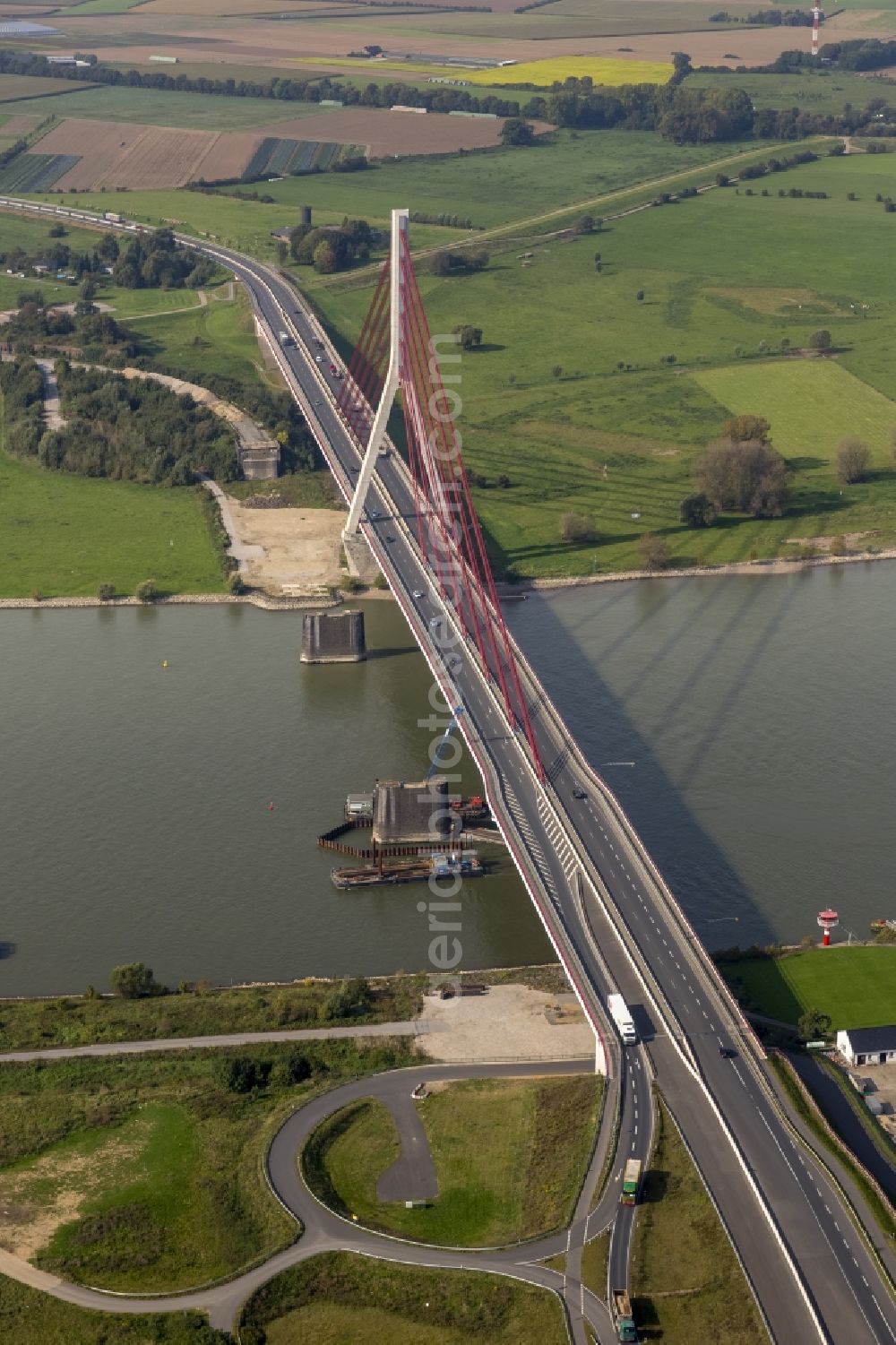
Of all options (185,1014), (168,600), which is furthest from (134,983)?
(168,600)

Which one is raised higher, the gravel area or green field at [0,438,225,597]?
green field at [0,438,225,597]

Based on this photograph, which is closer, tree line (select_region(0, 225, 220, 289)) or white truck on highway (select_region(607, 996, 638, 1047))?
white truck on highway (select_region(607, 996, 638, 1047))

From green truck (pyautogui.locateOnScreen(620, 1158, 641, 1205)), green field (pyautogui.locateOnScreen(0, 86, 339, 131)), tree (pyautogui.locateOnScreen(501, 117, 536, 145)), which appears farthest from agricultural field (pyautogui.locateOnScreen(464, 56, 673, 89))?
green truck (pyautogui.locateOnScreen(620, 1158, 641, 1205))

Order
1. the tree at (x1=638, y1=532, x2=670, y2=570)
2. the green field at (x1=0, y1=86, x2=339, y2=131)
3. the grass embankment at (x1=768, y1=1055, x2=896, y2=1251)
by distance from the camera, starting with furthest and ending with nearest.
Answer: the green field at (x1=0, y1=86, x2=339, y2=131) → the tree at (x1=638, y1=532, x2=670, y2=570) → the grass embankment at (x1=768, y1=1055, x2=896, y2=1251)

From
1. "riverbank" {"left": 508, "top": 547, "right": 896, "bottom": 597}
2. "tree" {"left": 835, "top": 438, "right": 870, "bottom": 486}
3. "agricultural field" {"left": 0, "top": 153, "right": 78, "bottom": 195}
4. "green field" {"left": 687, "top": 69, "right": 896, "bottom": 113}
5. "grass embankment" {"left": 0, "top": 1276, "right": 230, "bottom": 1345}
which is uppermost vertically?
"green field" {"left": 687, "top": 69, "right": 896, "bottom": 113}

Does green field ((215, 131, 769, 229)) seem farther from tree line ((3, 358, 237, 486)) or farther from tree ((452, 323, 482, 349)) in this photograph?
tree line ((3, 358, 237, 486))
